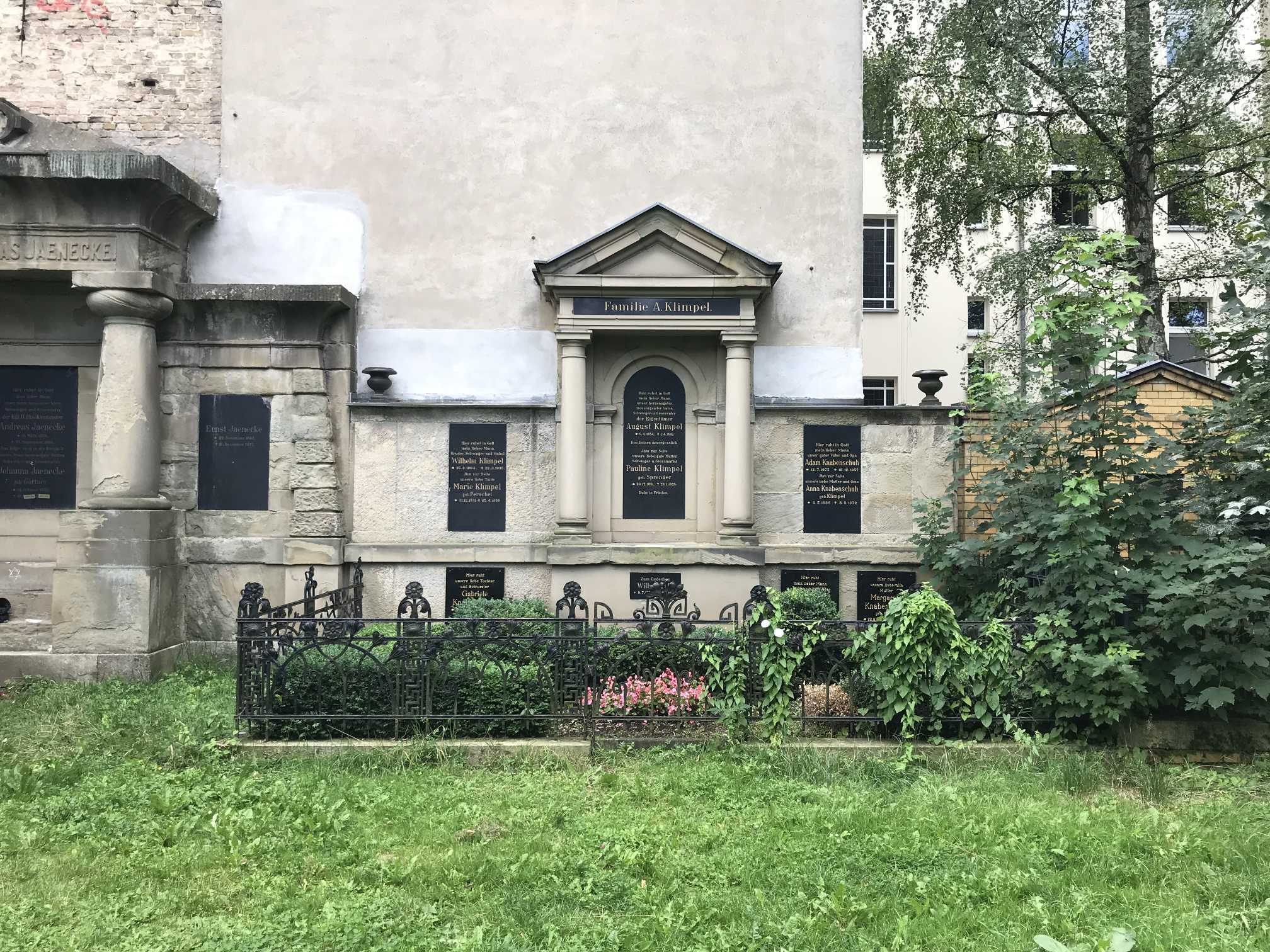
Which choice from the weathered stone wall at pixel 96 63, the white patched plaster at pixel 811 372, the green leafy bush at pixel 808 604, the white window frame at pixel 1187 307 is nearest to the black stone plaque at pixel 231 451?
the weathered stone wall at pixel 96 63

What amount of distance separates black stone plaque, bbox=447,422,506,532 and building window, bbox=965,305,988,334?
60.8 feet

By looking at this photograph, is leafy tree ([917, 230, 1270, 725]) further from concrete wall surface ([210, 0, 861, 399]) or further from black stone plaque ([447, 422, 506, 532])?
black stone plaque ([447, 422, 506, 532])

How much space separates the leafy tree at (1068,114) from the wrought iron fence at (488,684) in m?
10.4

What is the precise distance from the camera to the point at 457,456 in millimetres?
10617

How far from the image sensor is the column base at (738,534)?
10391mm

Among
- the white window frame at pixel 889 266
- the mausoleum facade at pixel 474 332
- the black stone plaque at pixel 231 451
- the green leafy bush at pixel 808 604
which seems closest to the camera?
the green leafy bush at pixel 808 604

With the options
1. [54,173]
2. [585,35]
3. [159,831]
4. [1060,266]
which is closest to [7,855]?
[159,831]

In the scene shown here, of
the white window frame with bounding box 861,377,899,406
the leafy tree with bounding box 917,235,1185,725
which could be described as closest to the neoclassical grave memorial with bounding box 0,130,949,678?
the leafy tree with bounding box 917,235,1185,725

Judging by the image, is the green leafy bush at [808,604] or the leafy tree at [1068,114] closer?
the green leafy bush at [808,604]

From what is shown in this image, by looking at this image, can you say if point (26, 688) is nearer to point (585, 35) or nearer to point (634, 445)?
point (634, 445)

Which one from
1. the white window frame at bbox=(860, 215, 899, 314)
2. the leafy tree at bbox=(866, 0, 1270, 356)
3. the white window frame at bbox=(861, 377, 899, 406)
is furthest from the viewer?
the white window frame at bbox=(860, 215, 899, 314)

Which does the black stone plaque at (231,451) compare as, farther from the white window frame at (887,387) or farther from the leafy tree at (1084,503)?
the white window frame at (887,387)

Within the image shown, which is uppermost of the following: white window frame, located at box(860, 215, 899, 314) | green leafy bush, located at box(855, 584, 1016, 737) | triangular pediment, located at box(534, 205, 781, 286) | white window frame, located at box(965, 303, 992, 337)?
white window frame, located at box(860, 215, 899, 314)

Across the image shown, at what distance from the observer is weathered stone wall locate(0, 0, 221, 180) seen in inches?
422
